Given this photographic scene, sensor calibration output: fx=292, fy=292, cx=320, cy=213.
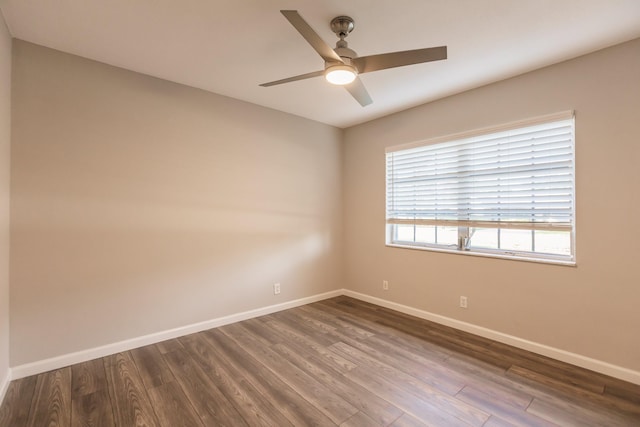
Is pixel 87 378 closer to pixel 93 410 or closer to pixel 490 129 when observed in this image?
pixel 93 410

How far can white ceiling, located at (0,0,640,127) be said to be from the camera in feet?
6.09

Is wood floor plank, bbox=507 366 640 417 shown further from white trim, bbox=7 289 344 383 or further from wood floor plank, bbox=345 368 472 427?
white trim, bbox=7 289 344 383

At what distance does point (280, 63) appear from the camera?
2.53m

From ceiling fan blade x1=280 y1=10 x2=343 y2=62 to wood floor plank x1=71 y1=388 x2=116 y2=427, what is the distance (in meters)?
2.55

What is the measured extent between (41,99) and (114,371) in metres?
2.23

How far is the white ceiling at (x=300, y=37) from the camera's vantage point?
6.09 feet

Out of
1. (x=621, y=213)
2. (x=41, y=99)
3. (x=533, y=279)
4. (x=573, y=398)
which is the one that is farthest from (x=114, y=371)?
(x=621, y=213)

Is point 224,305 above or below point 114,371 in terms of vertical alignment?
above

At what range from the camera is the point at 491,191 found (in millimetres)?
2959

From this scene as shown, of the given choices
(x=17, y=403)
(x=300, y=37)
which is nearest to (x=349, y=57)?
(x=300, y=37)

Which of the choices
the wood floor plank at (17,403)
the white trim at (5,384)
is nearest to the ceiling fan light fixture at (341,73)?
the wood floor plank at (17,403)

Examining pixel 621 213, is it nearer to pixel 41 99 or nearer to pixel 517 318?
pixel 517 318

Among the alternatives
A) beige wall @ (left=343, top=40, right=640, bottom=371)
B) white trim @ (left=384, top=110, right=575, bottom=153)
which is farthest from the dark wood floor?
white trim @ (left=384, top=110, right=575, bottom=153)

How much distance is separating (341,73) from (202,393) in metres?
2.40
